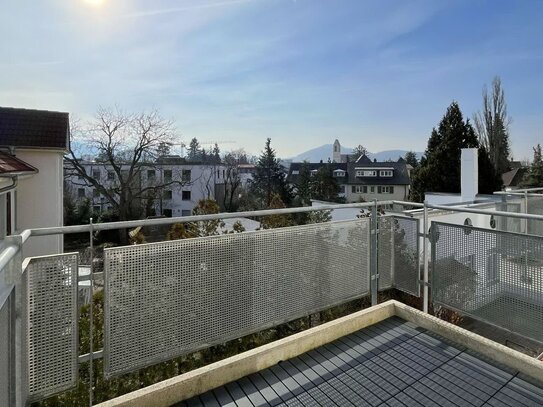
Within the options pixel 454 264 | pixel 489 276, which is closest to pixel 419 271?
pixel 454 264

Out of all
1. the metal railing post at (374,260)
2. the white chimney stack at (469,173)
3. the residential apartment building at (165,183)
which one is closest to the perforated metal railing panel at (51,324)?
the metal railing post at (374,260)

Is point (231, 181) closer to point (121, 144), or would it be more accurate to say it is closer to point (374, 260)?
point (121, 144)

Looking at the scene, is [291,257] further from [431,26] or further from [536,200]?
[431,26]

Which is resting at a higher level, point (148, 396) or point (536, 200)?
point (536, 200)

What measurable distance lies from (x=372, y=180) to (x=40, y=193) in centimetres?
3643

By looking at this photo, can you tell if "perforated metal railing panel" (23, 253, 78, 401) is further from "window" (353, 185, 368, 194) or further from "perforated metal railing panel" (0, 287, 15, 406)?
"window" (353, 185, 368, 194)

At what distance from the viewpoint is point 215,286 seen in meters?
2.42

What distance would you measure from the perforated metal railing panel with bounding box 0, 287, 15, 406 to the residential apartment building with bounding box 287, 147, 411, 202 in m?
39.3

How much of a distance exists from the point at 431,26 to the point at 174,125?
17911 mm

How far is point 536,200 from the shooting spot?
629 cm

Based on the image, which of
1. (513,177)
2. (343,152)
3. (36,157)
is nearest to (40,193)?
(36,157)

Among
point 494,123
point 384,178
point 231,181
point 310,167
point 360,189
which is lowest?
point 360,189

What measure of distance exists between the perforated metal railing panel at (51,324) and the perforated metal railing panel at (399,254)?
2.68m

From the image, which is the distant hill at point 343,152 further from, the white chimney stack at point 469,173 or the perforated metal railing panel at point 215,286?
the perforated metal railing panel at point 215,286
